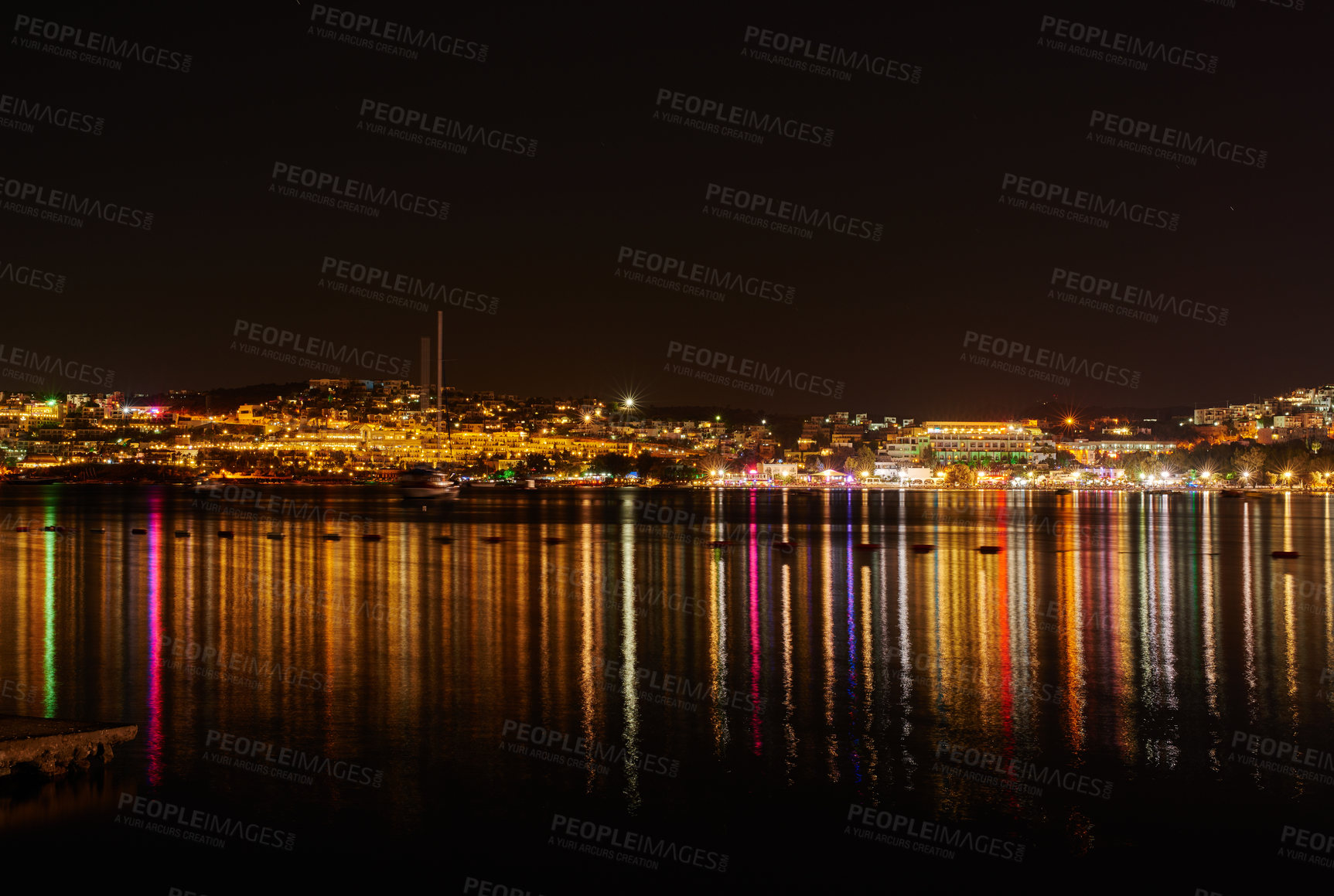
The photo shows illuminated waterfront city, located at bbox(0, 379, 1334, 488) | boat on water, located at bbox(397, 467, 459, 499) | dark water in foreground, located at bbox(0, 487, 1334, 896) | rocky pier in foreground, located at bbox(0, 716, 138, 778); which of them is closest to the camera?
dark water in foreground, located at bbox(0, 487, 1334, 896)

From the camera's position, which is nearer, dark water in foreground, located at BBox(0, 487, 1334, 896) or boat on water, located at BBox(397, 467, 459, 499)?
dark water in foreground, located at BBox(0, 487, 1334, 896)

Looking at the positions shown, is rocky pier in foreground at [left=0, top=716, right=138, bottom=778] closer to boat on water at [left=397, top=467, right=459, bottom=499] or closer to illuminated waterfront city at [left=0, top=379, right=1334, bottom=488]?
boat on water at [left=397, top=467, right=459, bottom=499]

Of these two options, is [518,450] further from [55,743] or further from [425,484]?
[55,743]

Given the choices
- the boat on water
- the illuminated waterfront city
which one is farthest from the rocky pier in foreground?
the illuminated waterfront city

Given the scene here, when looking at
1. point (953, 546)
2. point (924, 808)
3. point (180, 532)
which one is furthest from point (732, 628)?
point (180, 532)

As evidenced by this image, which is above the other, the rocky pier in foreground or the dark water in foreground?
the rocky pier in foreground

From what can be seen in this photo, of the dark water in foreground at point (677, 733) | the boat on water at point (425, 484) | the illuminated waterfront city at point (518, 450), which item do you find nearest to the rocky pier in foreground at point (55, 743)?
the dark water in foreground at point (677, 733)

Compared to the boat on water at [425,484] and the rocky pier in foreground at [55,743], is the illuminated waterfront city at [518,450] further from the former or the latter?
the rocky pier in foreground at [55,743]
